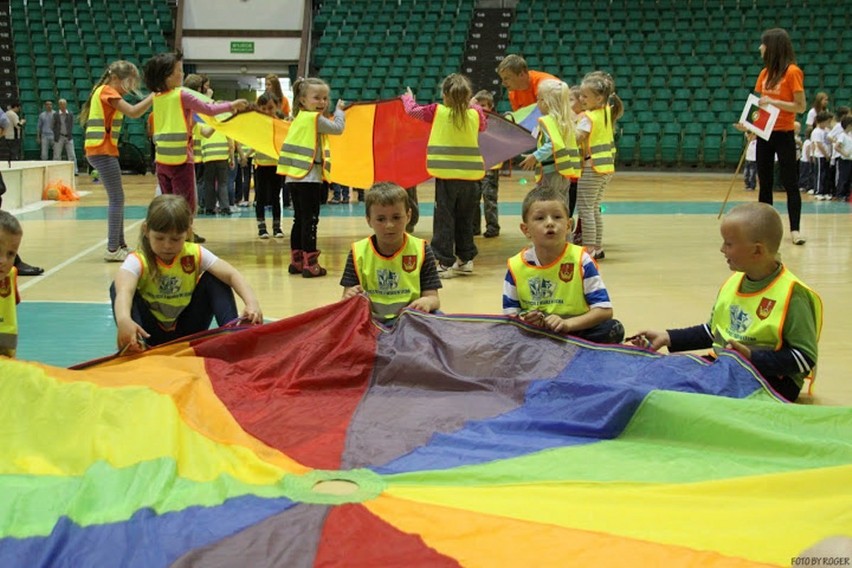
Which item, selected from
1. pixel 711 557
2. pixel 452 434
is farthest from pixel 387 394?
pixel 711 557

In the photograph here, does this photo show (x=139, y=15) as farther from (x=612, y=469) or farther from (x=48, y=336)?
(x=612, y=469)

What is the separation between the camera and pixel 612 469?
229 centimetres

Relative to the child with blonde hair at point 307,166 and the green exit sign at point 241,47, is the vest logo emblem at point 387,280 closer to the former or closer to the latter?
the child with blonde hair at point 307,166

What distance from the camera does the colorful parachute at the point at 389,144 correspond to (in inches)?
274

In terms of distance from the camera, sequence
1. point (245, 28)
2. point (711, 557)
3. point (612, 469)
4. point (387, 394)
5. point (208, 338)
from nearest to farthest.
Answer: point (711, 557) → point (612, 469) → point (387, 394) → point (208, 338) → point (245, 28)

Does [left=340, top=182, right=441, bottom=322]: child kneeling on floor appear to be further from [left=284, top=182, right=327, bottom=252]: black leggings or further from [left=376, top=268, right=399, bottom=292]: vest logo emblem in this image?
[left=284, top=182, right=327, bottom=252]: black leggings

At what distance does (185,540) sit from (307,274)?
403 cm

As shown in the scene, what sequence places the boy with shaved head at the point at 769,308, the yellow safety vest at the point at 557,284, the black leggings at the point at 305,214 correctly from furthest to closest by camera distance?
the black leggings at the point at 305,214 → the yellow safety vest at the point at 557,284 → the boy with shaved head at the point at 769,308

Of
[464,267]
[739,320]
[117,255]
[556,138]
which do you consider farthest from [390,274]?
[117,255]

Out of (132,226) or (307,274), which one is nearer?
(307,274)

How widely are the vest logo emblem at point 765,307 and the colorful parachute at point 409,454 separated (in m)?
0.25

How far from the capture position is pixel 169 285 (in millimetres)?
3557

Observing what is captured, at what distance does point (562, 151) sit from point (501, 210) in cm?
417

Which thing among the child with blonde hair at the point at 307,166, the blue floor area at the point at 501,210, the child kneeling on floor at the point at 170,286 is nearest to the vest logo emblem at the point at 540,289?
the child kneeling on floor at the point at 170,286
